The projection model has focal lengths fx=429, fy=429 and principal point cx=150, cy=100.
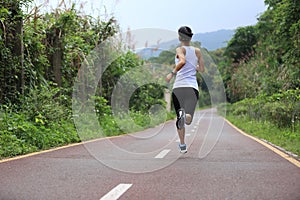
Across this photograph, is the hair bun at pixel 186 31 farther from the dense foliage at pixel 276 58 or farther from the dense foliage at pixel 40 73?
the dense foliage at pixel 276 58

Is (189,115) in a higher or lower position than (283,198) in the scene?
higher

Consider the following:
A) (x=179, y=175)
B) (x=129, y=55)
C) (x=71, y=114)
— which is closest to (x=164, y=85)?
(x=129, y=55)

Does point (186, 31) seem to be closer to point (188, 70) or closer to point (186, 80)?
point (188, 70)

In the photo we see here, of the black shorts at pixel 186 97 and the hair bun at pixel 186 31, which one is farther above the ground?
the hair bun at pixel 186 31

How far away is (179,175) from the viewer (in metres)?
5.26

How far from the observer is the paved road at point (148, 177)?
4172 mm

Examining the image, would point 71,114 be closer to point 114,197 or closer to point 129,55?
point 129,55

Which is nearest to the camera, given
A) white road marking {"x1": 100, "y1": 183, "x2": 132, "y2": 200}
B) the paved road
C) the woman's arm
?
white road marking {"x1": 100, "y1": 183, "x2": 132, "y2": 200}

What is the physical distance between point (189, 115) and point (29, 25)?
6.43 meters

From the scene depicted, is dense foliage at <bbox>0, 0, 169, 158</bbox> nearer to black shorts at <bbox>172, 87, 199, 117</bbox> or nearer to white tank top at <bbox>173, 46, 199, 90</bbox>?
black shorts at <bbox>172, 87, 199, 117</bbox>

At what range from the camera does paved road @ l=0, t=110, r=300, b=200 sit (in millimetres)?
4172


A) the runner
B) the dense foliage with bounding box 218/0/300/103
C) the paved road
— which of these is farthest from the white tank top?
the dense foliage with bounding box 218/0/300/103

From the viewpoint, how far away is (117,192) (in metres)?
A: 4.28

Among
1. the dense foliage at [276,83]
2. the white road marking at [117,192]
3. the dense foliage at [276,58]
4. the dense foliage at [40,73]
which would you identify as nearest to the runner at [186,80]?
the dense foliage at [276,83]
